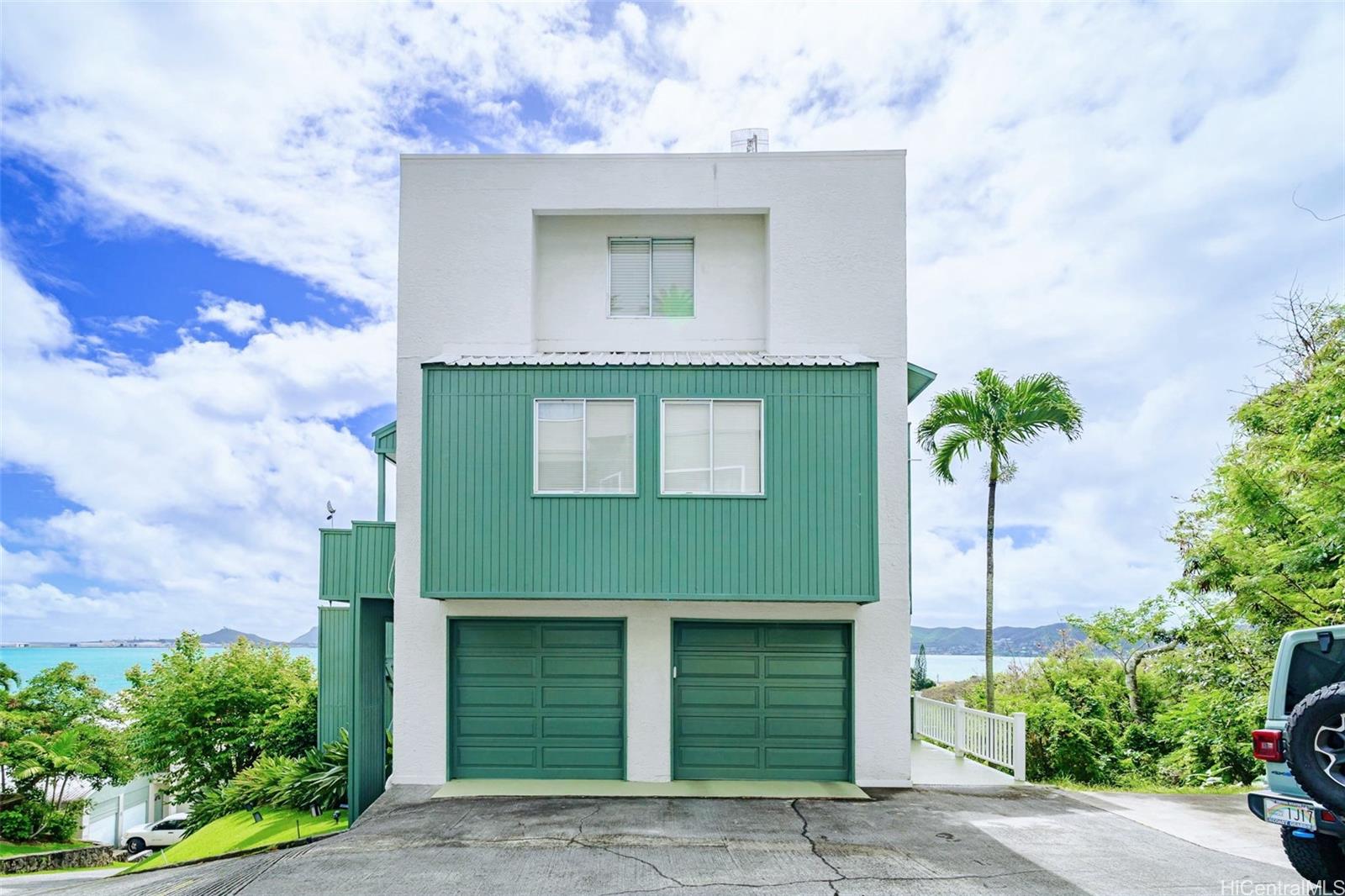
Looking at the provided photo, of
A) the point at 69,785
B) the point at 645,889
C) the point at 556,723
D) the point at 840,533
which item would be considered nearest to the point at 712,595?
the point at 840,533

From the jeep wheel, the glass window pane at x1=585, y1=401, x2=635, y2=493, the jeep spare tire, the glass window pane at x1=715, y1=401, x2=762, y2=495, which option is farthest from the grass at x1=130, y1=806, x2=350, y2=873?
the jeep spare tire

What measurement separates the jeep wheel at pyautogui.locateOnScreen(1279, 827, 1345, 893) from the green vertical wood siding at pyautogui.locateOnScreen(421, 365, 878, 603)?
4.91 m

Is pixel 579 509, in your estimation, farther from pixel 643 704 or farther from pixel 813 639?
pixel 813 639

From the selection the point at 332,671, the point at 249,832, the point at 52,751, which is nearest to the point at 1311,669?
the point at 249,832

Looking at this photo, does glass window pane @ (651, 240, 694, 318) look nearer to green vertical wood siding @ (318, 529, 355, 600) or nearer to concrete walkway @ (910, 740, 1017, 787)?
green vertical wood siding @ (318, 529, 355, 600)

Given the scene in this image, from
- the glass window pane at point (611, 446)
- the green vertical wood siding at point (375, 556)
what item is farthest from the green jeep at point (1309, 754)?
the green vertical wood siding at point (375, 556)

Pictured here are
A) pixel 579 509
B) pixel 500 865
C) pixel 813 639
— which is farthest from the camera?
pixel 813 639

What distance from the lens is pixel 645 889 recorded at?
25.3 feet

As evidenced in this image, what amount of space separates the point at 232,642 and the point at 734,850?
19138 millimetres

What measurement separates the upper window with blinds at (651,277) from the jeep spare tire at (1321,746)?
353 inches

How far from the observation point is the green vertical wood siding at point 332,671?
15289mm

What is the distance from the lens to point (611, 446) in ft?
37.6

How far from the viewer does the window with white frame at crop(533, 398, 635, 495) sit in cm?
1142

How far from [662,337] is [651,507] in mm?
3064
